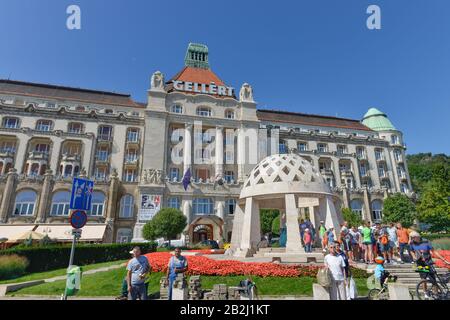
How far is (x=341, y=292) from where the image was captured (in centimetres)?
871

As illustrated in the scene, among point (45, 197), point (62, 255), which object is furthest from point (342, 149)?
point (45, 197)

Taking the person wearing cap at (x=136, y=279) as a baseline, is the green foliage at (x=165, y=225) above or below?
above

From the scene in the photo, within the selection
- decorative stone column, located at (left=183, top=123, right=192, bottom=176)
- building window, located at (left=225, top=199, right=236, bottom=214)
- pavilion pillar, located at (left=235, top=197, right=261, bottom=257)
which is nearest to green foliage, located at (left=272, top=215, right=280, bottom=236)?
building window, located at (left=225, top=199, right=236, bottom=214)

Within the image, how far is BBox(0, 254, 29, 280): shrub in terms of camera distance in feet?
60.6

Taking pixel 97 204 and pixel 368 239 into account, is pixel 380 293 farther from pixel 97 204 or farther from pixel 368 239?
pixel 97 204

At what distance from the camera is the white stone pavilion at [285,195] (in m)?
17.6

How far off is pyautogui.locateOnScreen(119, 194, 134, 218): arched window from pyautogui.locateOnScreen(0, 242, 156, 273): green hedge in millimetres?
16887

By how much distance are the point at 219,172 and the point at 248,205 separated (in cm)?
2959

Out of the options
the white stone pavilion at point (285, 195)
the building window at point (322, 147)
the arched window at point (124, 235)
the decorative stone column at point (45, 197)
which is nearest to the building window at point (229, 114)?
the building window at point (322, 147)

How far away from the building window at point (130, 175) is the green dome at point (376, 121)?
2396 inches

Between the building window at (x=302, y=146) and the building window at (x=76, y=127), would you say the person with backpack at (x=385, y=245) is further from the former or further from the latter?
the building window at (x=76, y=127)

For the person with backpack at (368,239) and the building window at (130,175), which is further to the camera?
the building window at (130,175)

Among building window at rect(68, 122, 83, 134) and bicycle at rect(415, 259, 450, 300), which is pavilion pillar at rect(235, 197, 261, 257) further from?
building window at rect(68, 122, 83, 134)

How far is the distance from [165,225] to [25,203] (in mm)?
23131
